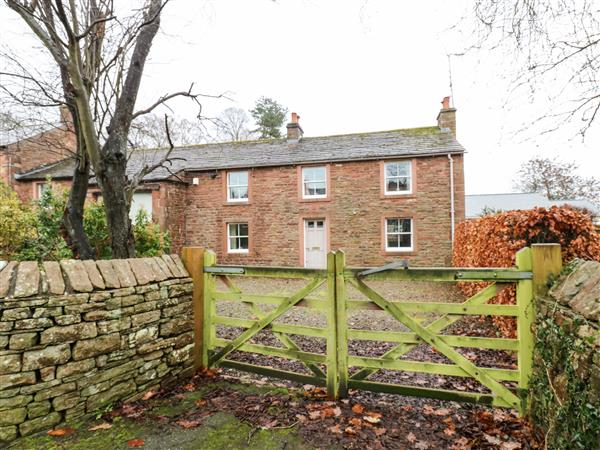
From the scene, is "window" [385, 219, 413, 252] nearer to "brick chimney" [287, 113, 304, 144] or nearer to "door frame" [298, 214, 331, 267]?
"door frame" [298, 214, 331, 267]

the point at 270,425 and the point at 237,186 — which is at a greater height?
the point at 237,186

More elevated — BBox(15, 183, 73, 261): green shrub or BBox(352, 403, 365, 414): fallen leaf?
BBox(15, 183, 73, 261): green shrub

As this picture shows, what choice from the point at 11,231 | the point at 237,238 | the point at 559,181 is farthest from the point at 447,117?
the point at 559,181

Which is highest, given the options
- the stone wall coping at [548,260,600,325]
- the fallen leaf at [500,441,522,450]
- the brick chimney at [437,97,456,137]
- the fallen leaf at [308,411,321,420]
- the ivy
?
the brick chimney at [437,97,456,137]

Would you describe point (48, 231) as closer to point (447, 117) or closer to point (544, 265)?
point (544, 265)

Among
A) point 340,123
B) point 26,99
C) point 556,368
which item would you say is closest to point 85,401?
point 556,368

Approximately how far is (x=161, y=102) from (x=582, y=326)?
6.17 meters

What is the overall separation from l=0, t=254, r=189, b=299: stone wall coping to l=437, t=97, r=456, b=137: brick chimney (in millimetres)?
15195

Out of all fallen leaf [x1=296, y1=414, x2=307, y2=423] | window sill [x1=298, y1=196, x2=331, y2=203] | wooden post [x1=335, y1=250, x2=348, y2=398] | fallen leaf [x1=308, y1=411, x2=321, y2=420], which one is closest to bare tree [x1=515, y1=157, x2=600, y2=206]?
window sill [x1=298, y1=196, x2=331, y2=203]

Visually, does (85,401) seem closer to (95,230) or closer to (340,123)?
(95,230)

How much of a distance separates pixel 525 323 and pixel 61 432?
13.3 feet

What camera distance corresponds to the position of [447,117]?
594 inches

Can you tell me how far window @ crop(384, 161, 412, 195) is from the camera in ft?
46.3

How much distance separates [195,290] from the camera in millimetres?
3816
